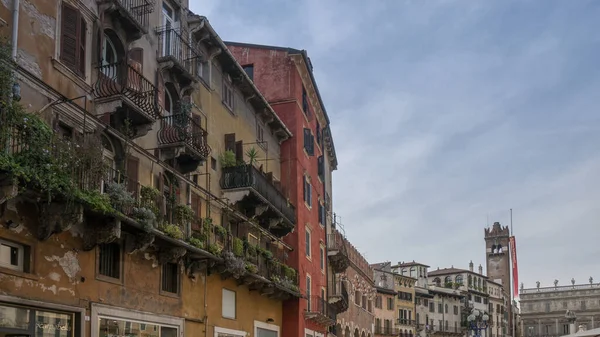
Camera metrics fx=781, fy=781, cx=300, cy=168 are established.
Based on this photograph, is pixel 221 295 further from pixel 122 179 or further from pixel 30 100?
pixel 30 100

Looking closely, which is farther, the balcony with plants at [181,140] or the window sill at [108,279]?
the balcony with plants at [181,140]

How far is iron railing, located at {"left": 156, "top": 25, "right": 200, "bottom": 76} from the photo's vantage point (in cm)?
2292

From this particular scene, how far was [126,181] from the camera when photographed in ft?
63.5

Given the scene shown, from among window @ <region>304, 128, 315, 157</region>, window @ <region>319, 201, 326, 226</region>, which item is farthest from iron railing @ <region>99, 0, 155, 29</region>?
window @ <region>319, 201, 326, 226</region>

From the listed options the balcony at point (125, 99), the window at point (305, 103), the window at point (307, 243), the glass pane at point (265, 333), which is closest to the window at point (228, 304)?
the glass pane at point (265, 333)

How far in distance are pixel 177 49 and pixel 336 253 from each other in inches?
1004

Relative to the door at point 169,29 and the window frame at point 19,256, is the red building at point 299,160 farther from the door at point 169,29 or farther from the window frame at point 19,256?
the window frame at point 19,256

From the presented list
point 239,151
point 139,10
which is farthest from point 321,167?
point 139,10

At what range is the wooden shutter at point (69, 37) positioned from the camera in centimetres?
1761

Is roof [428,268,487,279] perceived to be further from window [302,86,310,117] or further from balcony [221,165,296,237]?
balcony [221,165,296,237]

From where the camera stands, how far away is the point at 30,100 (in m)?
16.4

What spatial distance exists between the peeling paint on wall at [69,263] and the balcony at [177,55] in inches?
290

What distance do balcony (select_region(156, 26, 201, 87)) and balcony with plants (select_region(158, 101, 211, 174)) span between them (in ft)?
3.07

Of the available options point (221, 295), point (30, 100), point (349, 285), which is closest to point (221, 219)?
point (221, 295)
